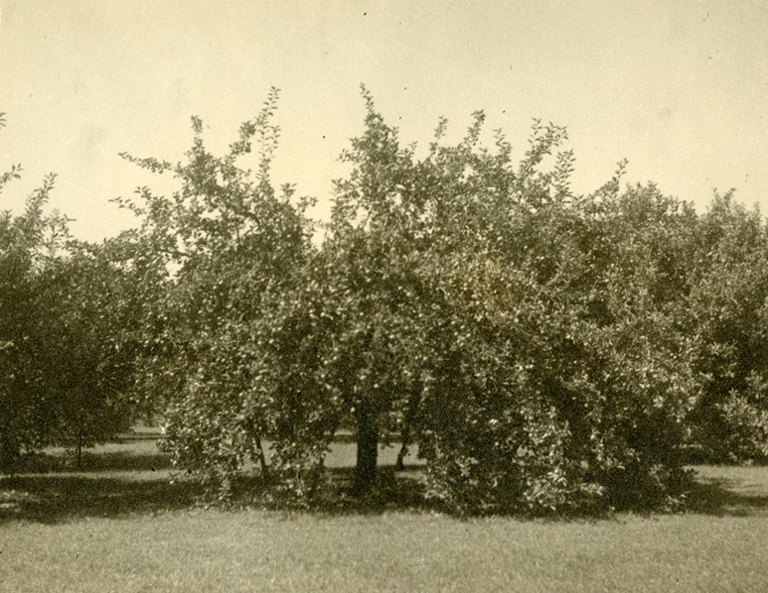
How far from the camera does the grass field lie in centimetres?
1002

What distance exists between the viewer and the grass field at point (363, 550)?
10023 mm

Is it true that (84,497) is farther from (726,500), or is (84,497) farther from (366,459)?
(726,500)

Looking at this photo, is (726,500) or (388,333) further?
(726,500)

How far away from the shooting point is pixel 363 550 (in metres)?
12.1

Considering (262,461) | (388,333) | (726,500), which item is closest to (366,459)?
(262,461)

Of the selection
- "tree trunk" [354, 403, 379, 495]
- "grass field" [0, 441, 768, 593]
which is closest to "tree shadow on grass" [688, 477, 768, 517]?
"grass field" [0, 441, 768, 593]

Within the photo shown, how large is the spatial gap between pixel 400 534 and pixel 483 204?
26.8 feet

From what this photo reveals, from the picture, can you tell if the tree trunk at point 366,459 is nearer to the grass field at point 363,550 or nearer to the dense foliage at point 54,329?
the grass field at point 363,550

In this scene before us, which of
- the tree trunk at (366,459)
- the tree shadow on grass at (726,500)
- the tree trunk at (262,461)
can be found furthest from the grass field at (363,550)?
the tree trunk at (366,459)

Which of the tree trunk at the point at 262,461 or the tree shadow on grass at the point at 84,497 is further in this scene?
the tree shadow on grass at the point at 84,497

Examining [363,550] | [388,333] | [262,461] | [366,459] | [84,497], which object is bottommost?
[363,550]

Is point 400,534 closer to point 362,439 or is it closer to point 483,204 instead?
point 362,439

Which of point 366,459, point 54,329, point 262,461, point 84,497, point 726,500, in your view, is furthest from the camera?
point 84,497

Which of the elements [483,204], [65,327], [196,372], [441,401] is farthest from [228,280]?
[483,204]
